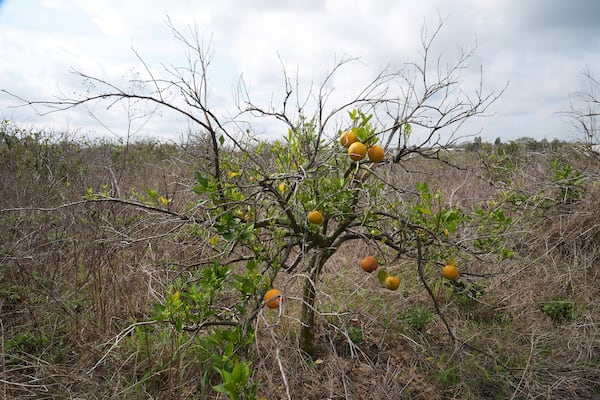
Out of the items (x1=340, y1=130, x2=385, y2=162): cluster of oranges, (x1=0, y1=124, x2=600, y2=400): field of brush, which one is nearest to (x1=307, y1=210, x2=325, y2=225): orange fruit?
(x1=340, y1=130, x2=385, y2=162): cluster of oranges

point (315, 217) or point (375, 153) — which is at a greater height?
point (375, 153)

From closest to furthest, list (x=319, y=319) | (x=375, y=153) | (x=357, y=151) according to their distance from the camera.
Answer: (x=357, y=151), (x=375, y=153), (x=319, y=319)

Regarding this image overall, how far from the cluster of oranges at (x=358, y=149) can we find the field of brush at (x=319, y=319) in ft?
0.69

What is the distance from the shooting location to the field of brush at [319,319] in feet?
7.02

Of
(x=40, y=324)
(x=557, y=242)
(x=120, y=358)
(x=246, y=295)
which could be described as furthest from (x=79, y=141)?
(x=557, y=242)

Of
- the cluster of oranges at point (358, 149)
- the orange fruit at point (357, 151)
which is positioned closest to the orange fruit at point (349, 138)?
the cluster of oranges at point (358, 149)

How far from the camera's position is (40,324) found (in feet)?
9.00

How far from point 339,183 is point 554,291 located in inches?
102

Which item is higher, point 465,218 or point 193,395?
point 465,218

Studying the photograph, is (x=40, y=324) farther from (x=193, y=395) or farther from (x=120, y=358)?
(x=193, y=395)

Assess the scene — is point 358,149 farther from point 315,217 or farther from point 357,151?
point 315,217

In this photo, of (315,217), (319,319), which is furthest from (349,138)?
(319,319)

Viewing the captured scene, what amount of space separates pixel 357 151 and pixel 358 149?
1cm

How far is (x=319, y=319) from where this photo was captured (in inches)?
81.1
